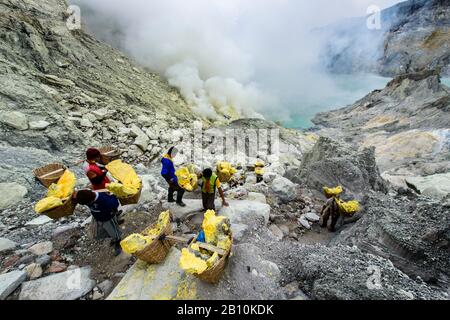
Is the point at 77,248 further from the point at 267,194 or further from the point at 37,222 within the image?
the point at 267,194

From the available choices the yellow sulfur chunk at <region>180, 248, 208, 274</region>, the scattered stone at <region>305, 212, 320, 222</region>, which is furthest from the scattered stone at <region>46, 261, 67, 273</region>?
the scattered stone at <region>305, 212, 320, 222</region>

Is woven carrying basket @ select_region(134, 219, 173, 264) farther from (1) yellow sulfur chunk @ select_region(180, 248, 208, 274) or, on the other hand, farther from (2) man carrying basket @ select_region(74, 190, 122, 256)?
(2) man carrying basket @ select_region(74, 190, 122, 256)

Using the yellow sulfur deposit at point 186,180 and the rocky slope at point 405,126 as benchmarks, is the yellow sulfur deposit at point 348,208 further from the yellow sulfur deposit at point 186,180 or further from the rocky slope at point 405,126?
the rocky slope at point 405,126

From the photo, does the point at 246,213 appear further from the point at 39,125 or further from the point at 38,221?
the point at 39,125

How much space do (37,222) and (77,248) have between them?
1.21 meters

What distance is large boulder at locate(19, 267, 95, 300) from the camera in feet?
Result: 8.64

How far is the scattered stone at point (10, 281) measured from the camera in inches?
101

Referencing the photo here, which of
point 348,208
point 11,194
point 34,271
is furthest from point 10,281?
point 348,208

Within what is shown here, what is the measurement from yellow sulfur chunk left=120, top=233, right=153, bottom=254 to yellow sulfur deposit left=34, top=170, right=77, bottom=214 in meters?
0.77

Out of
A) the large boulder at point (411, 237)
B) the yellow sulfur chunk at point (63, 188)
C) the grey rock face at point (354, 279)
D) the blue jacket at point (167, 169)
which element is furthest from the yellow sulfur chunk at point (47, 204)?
the large boulder at point (411, 237)

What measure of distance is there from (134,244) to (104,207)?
0.72m

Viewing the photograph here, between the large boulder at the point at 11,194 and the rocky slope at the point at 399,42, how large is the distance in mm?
51759

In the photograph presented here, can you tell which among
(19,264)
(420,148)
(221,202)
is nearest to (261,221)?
(221,202)
